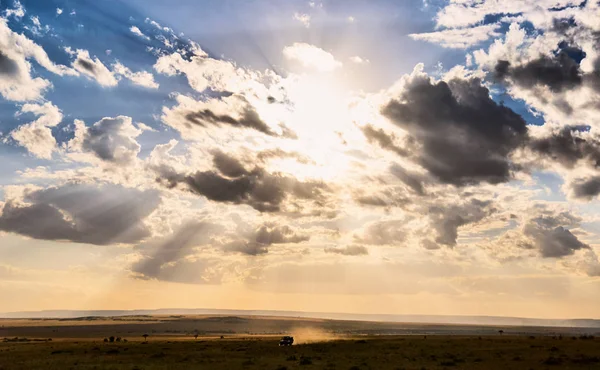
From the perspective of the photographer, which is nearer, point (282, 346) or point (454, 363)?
point (454, 363)

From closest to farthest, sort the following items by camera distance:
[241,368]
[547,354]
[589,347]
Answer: [241,368] < [547,354] < [589,347]

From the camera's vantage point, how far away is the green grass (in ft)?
172

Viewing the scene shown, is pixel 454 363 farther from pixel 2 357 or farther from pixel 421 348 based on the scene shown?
pixel 2 357

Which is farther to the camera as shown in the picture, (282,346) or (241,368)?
(282,346)

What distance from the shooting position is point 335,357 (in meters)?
61.7

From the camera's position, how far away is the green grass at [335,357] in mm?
52531

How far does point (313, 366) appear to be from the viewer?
53625mm

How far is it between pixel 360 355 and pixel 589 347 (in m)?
29.5

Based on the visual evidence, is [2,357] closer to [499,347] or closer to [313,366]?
[313,366]

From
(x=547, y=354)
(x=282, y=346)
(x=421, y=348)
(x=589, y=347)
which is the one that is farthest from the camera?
(x=282, y=346)

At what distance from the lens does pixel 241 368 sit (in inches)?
2079

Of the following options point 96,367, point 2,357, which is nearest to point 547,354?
point 96,367

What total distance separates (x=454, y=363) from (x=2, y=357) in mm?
59101

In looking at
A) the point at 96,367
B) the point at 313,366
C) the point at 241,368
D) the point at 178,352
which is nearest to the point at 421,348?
the point at 313,366
